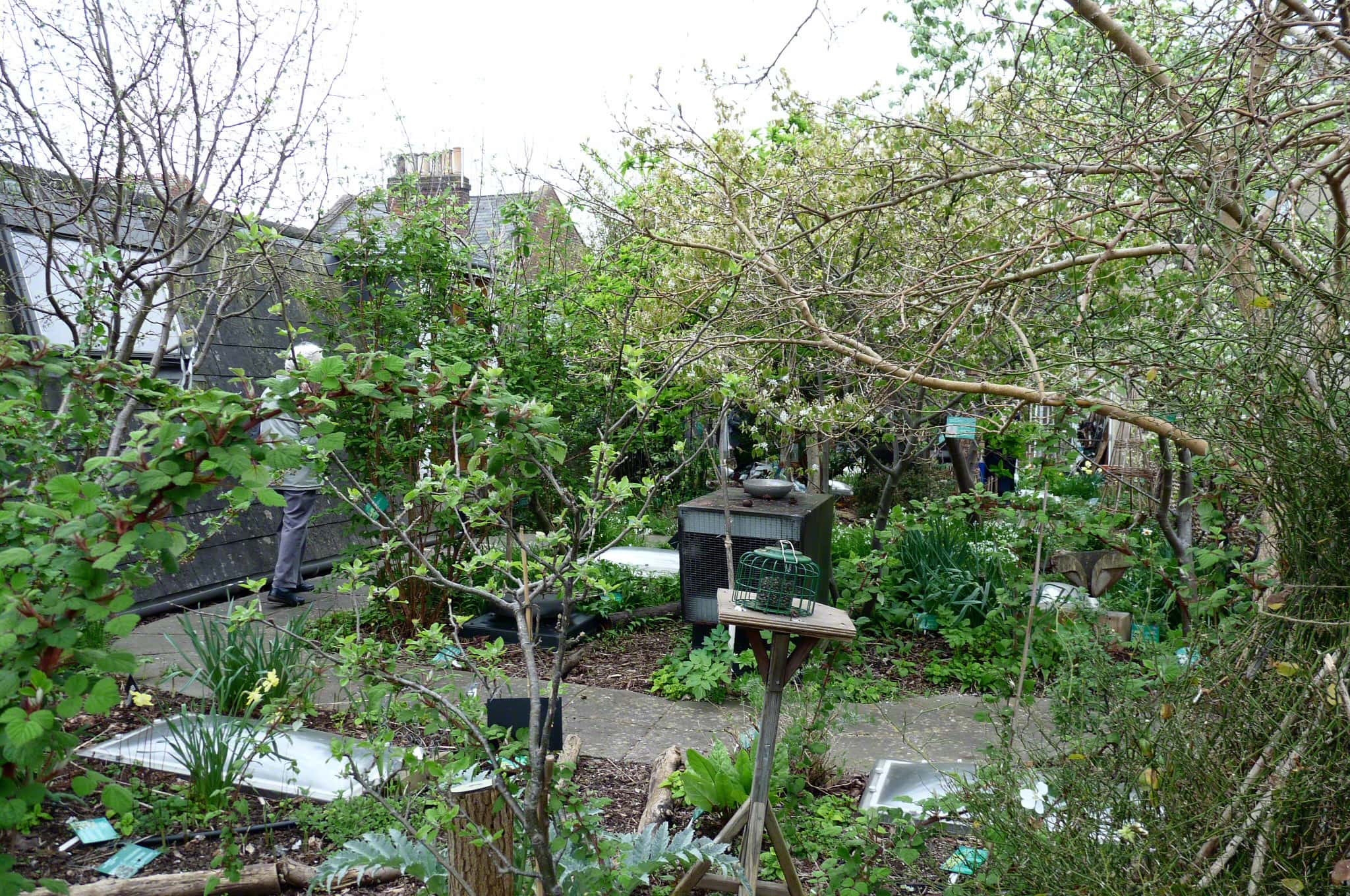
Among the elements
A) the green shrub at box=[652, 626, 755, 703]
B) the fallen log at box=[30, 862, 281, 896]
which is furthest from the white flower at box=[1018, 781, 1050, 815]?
the fallen log at box=[30, 862, 281, 896]

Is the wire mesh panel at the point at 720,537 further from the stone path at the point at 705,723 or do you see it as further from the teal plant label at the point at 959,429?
the teal plant label at the point at 959,429

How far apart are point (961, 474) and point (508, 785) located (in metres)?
5.83

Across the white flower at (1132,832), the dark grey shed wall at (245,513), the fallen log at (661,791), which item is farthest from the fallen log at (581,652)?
the white flower at (1132,832)

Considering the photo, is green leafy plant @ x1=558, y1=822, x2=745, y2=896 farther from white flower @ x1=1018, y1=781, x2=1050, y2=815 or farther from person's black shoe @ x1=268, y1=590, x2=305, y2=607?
person's black shoe @ x1=268, y1=590, x2=305, y2=607

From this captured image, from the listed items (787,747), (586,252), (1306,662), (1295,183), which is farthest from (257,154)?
(1306,662)

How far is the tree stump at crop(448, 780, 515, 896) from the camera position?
2.73 meters

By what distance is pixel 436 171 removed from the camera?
8.05 meters

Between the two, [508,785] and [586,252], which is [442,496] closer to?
[508,785]

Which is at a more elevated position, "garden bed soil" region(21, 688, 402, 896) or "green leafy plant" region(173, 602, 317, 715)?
"green leafy plant" region(173, 602, 317, 715)

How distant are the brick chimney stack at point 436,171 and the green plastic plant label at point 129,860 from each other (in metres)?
4.87

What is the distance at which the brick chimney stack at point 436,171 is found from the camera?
7523 millimetres

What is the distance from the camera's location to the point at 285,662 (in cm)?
445

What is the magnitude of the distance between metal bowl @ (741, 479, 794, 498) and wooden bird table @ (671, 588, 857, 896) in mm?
2910

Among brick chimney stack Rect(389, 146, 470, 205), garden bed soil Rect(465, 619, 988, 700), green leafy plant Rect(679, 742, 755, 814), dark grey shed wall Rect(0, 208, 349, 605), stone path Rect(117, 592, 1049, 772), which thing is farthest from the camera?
brick chimney stack Rect(389, 146, 470, 205)
